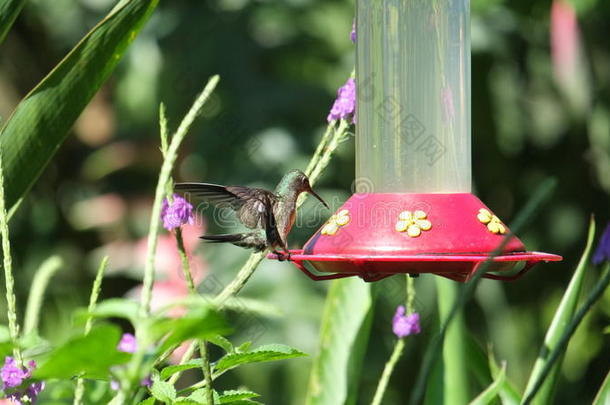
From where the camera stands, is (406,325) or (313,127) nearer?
(406,325)

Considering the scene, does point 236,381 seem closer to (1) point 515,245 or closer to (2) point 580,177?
(2) point 580,177

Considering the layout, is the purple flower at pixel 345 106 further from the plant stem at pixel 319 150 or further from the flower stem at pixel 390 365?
the flower stem at pixel 390 365

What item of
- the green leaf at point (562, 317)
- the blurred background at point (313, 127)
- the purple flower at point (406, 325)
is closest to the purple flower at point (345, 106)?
the purple flower at point (406, 325)

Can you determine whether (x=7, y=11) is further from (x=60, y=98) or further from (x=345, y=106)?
(x=345, y=106)

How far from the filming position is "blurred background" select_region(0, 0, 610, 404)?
14.8 feet

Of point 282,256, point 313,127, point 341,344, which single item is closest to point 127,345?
point 282,256

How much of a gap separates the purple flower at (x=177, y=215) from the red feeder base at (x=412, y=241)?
0.33 metres

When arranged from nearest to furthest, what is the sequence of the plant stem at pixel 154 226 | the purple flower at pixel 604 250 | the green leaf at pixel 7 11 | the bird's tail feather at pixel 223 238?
the plant stem at pixel 154 226 → the purple flower at pixel 604 250 → the green leaf at pixel 7 11 → the bird's tail feather at pixel 223 238

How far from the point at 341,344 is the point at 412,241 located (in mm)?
347

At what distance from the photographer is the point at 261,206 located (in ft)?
5.75

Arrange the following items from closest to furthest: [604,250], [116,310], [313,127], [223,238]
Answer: [116,310]
[604,250]
[223,238]
[313,127]

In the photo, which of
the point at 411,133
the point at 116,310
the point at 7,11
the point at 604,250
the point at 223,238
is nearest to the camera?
the point at 116,310

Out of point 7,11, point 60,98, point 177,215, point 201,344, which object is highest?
point 7,11

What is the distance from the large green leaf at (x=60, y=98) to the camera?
4.55 feet
